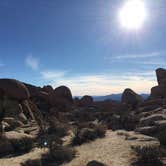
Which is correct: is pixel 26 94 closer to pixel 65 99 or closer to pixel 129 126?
pixel 129 126

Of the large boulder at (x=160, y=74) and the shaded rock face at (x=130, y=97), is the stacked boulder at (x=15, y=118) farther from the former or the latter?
the large boulder at (x=160, y=74)

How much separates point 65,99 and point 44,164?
4566 cm

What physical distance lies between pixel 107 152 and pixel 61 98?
135 ft

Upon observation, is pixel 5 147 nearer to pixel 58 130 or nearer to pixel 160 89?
pixel 58 130

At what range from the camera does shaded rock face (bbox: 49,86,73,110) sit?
2229 inches

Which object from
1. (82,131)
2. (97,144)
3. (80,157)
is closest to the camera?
(80,157)

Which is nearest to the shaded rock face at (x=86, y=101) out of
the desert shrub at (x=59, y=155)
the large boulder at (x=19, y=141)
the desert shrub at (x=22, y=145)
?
the large boulder at (x=19, y=141)

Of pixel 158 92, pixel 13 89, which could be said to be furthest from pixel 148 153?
pixel 158 92

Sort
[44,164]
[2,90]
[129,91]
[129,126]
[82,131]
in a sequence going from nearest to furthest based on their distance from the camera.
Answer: [44,164] → [82,131] → [129,126] → [2,90] → [129,91]

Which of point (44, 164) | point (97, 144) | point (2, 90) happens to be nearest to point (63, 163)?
point (44, 164)

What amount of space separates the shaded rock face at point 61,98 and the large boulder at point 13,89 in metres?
13.9

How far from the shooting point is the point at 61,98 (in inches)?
2365

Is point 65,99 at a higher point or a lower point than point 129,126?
higher

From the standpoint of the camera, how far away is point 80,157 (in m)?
18.4
